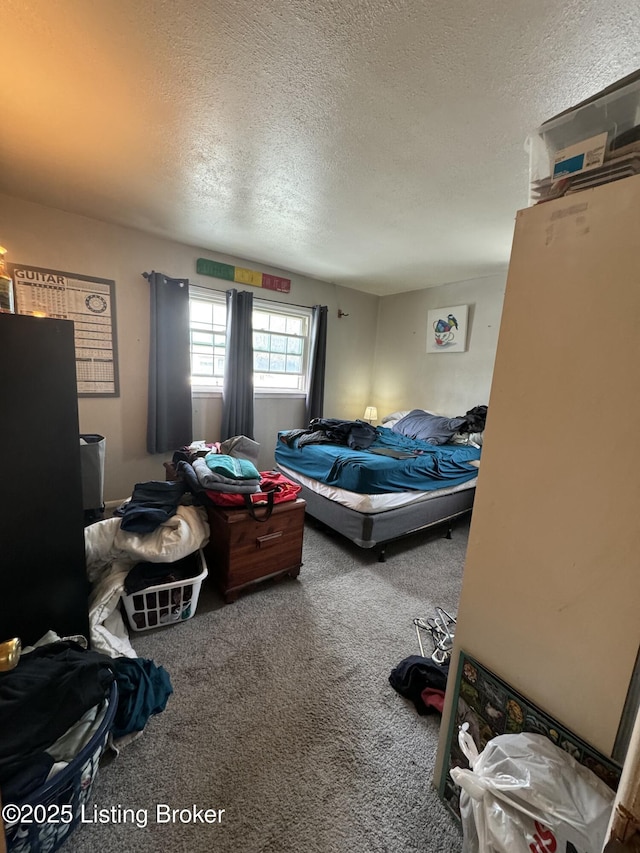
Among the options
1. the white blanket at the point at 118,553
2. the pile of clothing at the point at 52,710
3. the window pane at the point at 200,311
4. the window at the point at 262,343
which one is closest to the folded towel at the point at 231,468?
the white blanket at the point at 118,553

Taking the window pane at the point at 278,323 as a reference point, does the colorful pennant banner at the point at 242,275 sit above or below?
above

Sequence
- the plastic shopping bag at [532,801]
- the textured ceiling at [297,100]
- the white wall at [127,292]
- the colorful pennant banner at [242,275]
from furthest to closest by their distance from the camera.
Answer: the colorful pennant banner at [242,275] → the white wall at [127,292] → the textured ceiling at [297,100] → the plastic shopping bag at [532,801]

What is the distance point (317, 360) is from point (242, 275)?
A: 1.29 metres

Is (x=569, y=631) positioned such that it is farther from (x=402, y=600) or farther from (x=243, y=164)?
(x=243, y=164)

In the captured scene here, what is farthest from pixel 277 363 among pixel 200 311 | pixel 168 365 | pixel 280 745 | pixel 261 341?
pixel 280 745

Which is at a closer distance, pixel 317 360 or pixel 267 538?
pixel 267 538

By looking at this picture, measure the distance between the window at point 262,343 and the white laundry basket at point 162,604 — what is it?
2278 mm

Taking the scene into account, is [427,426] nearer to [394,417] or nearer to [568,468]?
[394,417]

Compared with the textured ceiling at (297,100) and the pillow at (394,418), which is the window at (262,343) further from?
the pillow at (394,418)

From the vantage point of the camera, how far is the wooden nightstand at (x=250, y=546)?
184 centimetres

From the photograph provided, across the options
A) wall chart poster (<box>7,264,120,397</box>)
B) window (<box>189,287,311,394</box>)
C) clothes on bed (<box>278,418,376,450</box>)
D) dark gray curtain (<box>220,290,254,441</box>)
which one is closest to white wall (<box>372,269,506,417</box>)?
window (<box>189,287,311,394</box>)

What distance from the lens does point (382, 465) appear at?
7.99ft

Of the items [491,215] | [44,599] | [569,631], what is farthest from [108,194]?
[569,631]

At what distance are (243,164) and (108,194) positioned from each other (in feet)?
3.72
